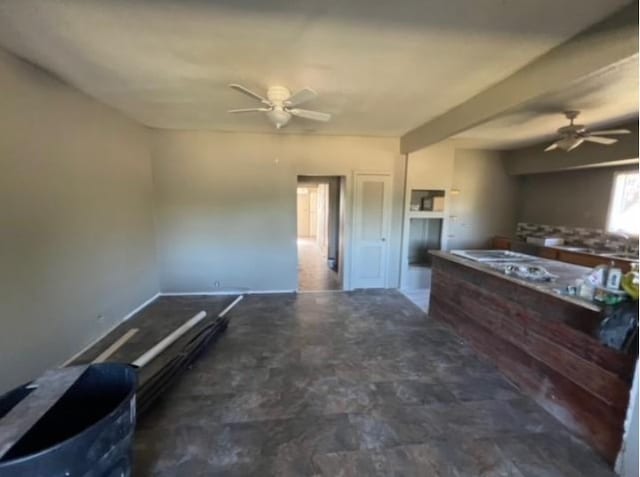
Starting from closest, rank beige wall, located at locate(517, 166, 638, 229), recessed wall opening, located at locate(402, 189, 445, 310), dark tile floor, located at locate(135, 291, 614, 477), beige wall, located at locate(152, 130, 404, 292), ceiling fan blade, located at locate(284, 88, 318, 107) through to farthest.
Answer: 1. dark tile floor, located at locate(135, 291, 614, 477)
2. ceiling fan blade, located at locate(284, 88, 318, 107)
3. beige wall, located at locate(152, 130, 404, 292)
4. beige wall, located at locate(517, 166, 638, 229)
5. recessed wall opening, located at locate(402, 189, 445, 310)

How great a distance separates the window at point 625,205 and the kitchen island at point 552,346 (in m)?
2.82

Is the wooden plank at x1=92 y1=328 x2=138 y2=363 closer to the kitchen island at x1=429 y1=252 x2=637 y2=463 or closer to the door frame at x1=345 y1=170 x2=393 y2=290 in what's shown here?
the door frame at x1=345 y1=170 x2=393 y2=290

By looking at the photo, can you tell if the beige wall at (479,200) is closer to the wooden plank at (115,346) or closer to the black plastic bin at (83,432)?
the wooden plank at (115,346)

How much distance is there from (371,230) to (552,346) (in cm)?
331

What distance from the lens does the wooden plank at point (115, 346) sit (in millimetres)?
3001

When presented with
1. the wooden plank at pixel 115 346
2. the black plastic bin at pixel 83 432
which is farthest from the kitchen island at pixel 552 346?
the wooden plank at pixel 115 346

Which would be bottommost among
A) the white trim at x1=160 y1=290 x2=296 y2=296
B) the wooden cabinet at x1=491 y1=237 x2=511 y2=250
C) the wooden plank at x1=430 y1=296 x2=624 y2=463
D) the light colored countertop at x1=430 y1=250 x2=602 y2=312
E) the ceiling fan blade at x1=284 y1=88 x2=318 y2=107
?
the white trim at x1=160 y1=290 x2=296 y2=296

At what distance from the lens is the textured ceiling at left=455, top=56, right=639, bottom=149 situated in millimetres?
2602

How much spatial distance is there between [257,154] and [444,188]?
3.26 meters

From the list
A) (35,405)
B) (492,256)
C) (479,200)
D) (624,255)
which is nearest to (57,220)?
(35,405)

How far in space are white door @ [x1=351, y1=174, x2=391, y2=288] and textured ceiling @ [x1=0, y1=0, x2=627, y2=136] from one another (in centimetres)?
Answer: 204

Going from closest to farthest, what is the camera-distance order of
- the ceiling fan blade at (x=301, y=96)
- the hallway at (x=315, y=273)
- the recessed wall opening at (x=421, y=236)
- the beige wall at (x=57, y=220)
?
the beige wall at (x=57, y=220) → the ceiling fan blade at (x=301, y=96) → the recessed wall opening at (x=421, y=236) → the hallway at (x=315, y=273)

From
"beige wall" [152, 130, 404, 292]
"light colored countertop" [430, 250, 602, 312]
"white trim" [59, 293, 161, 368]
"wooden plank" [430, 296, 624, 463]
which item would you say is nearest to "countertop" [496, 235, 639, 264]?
"light colored countertop" [430, 250, 602, 312]

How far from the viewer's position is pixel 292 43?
2172 mm
